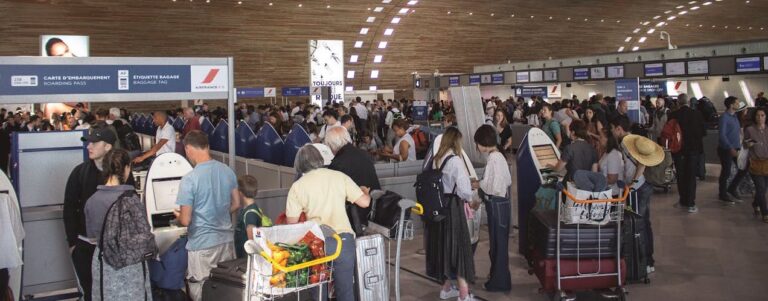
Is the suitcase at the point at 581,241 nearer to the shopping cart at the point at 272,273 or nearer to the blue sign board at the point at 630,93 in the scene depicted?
the shopping cart at the point at 272,273

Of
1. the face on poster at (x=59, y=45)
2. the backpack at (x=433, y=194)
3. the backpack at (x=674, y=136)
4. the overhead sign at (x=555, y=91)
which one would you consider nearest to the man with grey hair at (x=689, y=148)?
the backpack at (x=674, y=136)

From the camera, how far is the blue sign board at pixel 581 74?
2433 centimetres

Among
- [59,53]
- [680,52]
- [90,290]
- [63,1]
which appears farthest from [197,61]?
[63,1]

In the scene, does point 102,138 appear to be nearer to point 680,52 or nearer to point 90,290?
point 90,290

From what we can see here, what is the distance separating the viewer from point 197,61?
260 inches

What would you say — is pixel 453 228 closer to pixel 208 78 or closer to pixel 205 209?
pixel 205 209

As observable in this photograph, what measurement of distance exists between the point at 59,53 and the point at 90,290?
2530cm

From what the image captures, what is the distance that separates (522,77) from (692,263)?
21.2 metres

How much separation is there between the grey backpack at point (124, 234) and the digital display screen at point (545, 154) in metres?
4.31

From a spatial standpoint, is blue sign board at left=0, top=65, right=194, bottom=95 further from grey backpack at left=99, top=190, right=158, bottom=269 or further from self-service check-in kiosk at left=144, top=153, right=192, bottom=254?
grey backpack at left=99, top=190, right=158, bottom=269

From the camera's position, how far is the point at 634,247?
21.0ft

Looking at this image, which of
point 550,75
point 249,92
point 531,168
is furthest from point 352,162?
point 249,92

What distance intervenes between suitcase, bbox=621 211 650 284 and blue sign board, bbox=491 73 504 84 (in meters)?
23.3

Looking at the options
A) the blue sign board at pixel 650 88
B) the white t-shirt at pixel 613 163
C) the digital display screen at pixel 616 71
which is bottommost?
the white t-shirt at pixel 613 163
